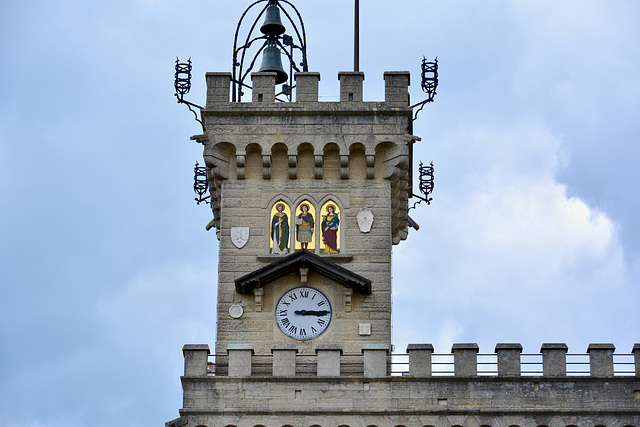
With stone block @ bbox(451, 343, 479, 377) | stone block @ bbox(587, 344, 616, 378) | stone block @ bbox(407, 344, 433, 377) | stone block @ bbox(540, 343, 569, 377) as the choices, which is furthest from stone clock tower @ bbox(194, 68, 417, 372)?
stone block @ bbox(587, 344, 616, 378)

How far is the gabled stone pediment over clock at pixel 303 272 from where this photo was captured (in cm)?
5153

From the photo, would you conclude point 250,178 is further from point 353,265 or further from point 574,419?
point 574,419

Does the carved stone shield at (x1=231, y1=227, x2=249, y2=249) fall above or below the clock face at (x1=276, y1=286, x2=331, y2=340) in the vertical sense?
above

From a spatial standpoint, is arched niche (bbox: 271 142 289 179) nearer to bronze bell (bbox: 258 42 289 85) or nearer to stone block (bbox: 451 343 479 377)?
bronze bell (bbox: 258 42 289 85)

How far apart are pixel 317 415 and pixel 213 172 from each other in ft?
28.4

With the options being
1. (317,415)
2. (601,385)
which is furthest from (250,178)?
(601,385)

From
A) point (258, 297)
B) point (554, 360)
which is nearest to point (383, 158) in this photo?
point (258, 297)

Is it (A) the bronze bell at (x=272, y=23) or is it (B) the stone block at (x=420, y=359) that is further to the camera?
(A) the bronze bell at (x=272, y=23)

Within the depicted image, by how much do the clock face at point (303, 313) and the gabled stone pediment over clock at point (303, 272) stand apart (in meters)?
0.53

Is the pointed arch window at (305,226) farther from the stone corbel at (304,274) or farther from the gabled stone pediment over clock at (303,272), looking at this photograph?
the stone corbel at (304,274)

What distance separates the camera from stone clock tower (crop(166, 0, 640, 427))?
48.9 meters

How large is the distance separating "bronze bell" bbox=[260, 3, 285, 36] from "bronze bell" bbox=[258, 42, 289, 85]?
402 millimetres

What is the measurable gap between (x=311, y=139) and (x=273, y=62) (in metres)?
4.86

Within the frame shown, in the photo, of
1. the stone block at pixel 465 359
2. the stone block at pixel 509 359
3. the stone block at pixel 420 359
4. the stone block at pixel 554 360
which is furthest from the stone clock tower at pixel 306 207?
the stone block at pixel 554 360
